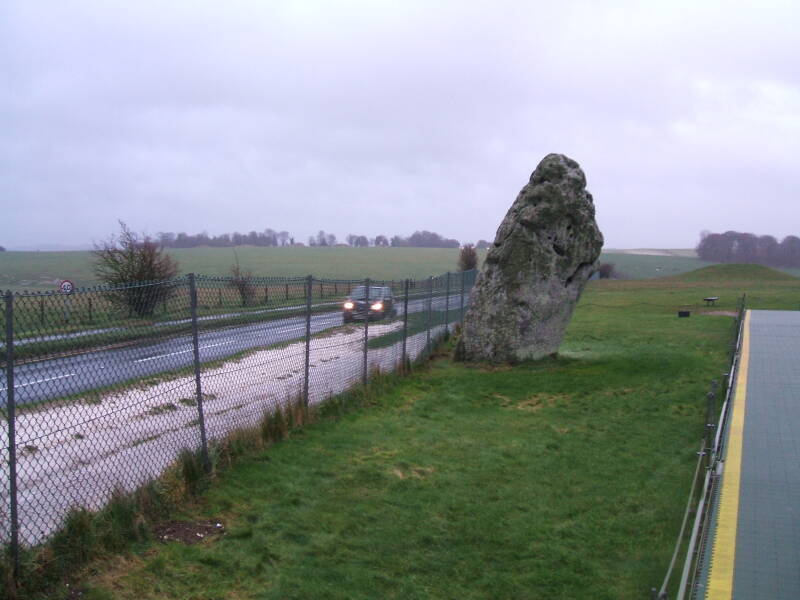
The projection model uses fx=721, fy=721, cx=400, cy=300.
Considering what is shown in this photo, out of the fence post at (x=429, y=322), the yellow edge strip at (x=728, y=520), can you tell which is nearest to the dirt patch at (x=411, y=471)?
the yellow edge strip at (x=728, y=520)

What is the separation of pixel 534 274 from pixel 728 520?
8.13 metres

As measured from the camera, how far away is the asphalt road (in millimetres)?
4726

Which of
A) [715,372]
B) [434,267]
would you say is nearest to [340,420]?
[715,372]

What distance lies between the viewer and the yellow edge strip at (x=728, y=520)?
488 centimetres

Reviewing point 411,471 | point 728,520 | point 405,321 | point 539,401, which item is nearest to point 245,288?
point 411,471

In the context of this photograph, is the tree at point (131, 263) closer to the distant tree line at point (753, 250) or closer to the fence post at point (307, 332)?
the fence post at point (307, 332)

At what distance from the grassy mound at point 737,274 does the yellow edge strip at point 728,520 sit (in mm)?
48440

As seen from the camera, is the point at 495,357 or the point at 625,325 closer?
the point at 495,357

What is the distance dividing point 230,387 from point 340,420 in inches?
85.2

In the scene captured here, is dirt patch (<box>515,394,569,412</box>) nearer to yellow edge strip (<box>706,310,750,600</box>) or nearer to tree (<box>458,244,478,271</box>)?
yellow edge strip (<box>706,310,750,600</box>)

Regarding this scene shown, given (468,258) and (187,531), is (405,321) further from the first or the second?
(468,258)

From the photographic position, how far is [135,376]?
557cm

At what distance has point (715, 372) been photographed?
13.3m

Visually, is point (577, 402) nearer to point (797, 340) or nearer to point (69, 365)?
point (69, 365)
